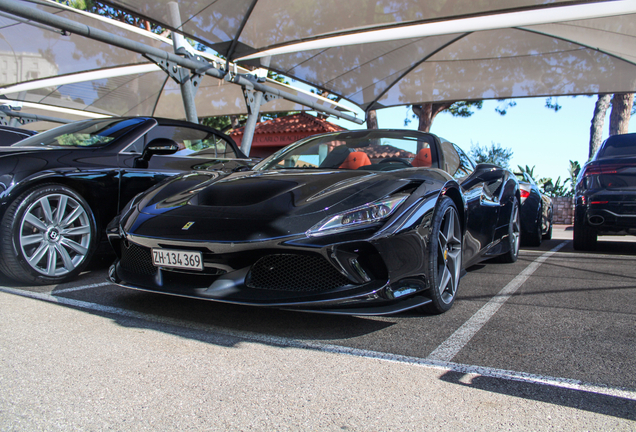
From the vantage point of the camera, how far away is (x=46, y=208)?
338 cm

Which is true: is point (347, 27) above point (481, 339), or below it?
above

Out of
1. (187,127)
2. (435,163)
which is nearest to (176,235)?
(435,163)

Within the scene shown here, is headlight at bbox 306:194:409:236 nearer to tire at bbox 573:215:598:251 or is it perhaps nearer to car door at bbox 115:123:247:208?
car door at bbox 115:123:247:208

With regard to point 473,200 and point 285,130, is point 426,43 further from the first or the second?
point 473,200

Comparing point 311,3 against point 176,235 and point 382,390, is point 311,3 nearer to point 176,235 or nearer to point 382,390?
point 176,235

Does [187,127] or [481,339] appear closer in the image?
[481,339]

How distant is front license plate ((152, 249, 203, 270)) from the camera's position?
8.00 ft

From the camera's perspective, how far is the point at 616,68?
42.6ft

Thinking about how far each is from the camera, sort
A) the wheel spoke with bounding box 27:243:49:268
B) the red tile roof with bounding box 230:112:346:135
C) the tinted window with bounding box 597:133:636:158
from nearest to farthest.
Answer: the wheel spoke with bounding box 27:243:49:268
the tinted window with bounding box 597:133:636:158
the red tile roof with bounding box 230:112:346:135

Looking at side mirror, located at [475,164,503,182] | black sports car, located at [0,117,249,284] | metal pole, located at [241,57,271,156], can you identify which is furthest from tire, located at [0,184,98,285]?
metal pole, located at [241,57,271,156]

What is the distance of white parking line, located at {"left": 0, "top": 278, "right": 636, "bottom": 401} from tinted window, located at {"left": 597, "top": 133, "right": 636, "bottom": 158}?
5.15m

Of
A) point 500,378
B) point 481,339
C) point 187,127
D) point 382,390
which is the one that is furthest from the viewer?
point 187,127

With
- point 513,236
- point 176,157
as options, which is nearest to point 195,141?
point 176,157

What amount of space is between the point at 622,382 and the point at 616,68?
13.8 metres
